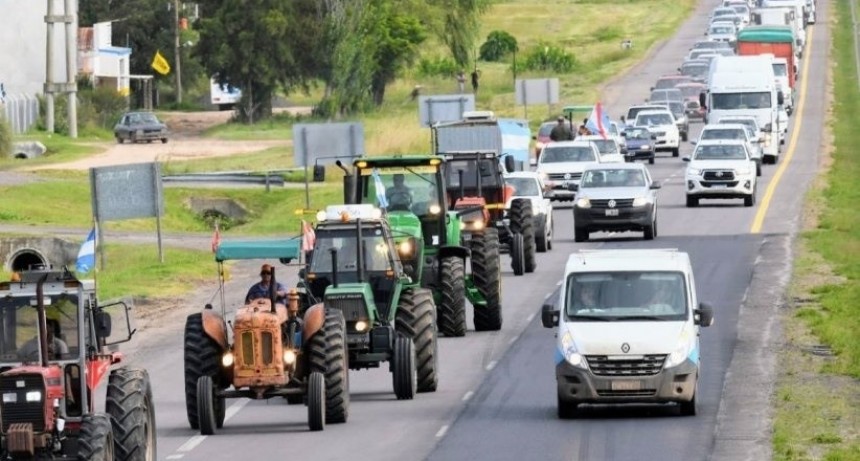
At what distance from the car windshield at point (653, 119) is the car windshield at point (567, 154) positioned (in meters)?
18.4

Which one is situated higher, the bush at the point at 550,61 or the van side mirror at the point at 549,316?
the bush at the point at 550,61

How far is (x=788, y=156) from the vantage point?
259 ft

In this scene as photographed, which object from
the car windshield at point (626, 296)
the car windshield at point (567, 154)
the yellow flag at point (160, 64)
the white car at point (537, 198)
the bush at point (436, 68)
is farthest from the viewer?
the yellow flag at point (160, 64)

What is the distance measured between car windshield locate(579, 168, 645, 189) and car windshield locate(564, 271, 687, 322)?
24209 mm

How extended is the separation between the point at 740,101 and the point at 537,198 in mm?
32317

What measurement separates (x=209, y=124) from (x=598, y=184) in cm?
6940

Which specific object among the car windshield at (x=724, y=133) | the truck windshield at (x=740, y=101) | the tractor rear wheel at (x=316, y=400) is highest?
the truck windshield at (x=740, y=101)

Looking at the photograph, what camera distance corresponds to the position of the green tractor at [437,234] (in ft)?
103

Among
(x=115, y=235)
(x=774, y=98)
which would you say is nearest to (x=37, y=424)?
(x=115, y=235)

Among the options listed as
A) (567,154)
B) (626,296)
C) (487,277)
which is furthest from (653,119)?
(626,296)

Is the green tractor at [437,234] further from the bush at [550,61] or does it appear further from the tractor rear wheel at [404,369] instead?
the bush at [550,61]

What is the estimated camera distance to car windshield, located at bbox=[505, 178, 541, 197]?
47.4 metres

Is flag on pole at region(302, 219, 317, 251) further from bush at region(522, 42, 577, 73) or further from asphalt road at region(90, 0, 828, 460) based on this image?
bush at region(522, 42, 577, 73)

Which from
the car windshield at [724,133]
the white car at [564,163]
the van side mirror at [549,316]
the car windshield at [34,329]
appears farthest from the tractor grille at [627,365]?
the car windshield at [724,133]
